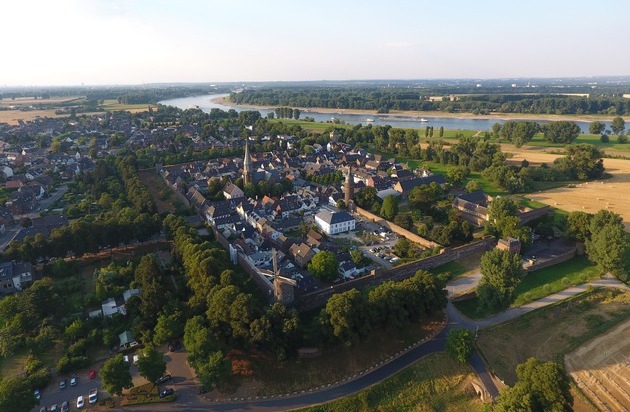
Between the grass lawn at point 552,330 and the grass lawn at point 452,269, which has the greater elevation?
the grass lawn at point 452,269

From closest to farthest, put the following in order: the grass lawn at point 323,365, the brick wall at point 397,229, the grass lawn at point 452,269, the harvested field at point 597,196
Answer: the grass lawn at point 323,365 → the grass lawn at point 452,269 → the brick wall at point 397,229 → the harvested field at point 597,196

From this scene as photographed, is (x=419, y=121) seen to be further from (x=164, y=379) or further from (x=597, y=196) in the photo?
(x=164, y=379)

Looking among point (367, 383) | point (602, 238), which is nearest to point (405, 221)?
point (602, 238)

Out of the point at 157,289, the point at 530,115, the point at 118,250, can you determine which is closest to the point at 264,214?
the point at 118,250

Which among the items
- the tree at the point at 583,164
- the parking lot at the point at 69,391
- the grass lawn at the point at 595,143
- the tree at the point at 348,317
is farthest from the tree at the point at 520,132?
the parking lot at the point at 69,391

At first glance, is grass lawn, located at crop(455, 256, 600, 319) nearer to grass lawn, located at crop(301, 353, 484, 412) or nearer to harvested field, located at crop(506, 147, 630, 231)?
grass lawn, located at crop(301, 353, 484, 412)

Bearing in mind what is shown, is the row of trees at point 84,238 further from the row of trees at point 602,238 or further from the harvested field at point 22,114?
the harvested field at point 22,114

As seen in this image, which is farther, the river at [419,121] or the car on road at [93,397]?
the river at [419,121]

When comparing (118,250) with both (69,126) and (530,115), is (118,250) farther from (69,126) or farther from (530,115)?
(530,115)
